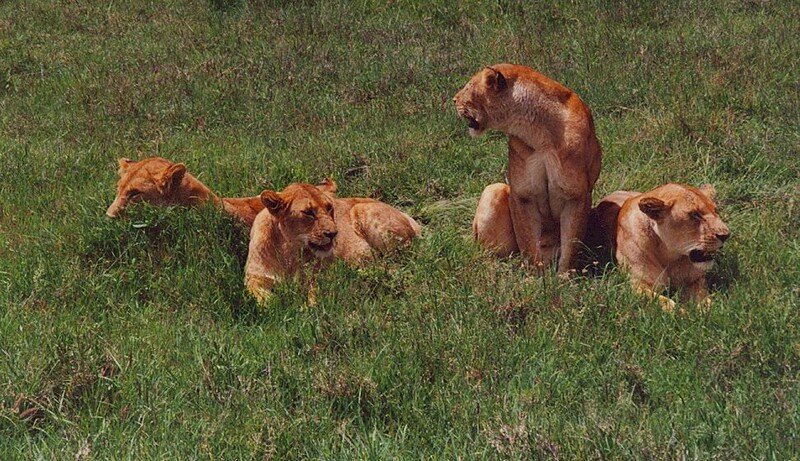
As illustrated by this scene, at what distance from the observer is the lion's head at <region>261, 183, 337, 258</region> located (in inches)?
292

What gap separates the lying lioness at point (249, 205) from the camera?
799cm

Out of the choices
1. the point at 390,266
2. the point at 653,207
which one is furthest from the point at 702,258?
the point at 390,266

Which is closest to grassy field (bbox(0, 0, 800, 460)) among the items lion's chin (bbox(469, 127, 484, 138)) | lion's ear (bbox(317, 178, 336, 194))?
lion's ear (bbox(317, 178, 336, 194))

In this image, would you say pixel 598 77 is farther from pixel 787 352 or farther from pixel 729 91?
pixel 787 352

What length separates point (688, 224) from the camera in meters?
6.94

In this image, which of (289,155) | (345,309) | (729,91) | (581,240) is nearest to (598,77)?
(729,91)

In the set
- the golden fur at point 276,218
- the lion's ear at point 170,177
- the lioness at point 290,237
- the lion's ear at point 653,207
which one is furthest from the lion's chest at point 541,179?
the lion's ear at point 170,177

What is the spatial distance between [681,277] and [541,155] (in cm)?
128

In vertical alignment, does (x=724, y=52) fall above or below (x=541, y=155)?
below

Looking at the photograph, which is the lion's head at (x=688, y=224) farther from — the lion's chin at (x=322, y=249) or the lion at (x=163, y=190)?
the lion at (x=163, y=190)

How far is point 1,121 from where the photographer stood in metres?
12.5

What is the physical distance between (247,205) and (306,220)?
1.11 metres

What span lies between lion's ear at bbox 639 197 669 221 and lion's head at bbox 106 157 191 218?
3467 millimetres

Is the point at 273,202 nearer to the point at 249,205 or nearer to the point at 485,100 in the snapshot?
the point at 249,205
